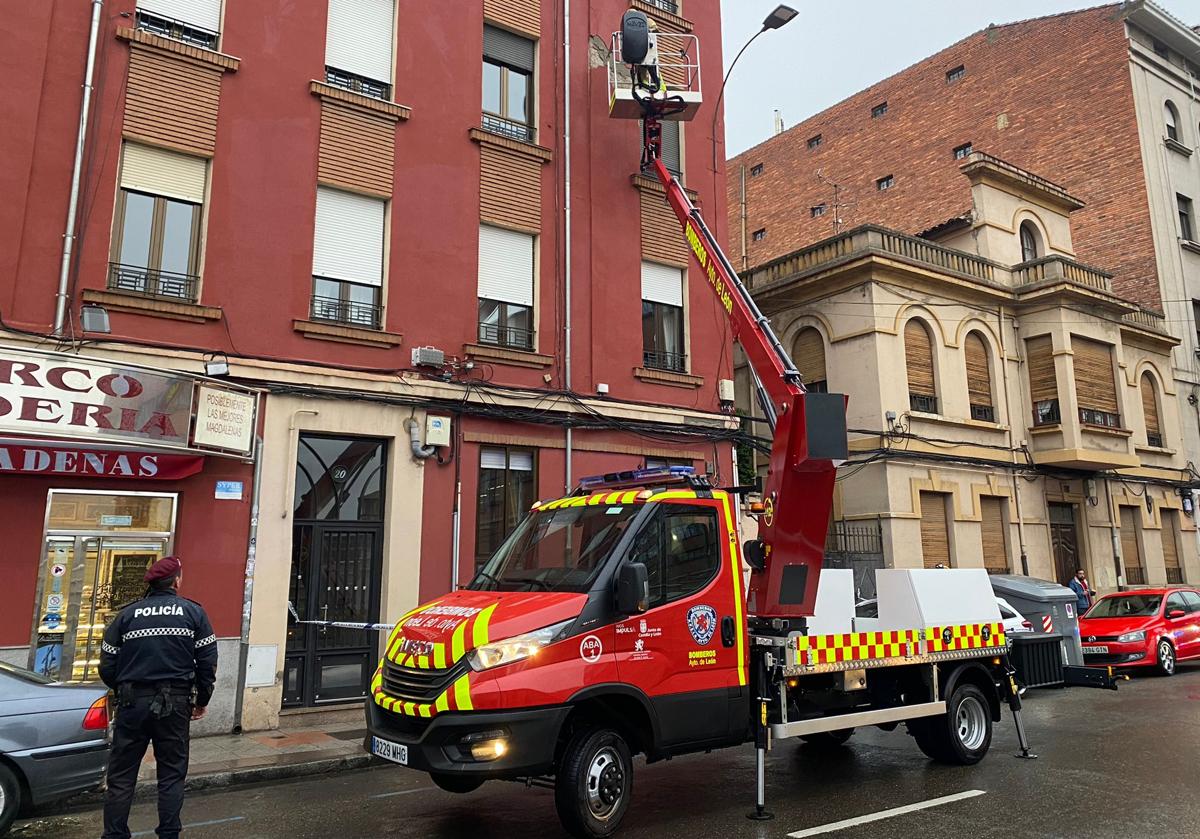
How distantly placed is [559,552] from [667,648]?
1109mm

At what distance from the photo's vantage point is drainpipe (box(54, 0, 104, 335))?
31.2ft

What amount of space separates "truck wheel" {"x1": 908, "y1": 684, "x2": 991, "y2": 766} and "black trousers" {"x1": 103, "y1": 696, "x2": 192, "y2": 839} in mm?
6182

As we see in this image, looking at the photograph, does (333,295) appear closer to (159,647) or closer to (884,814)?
(159,647)

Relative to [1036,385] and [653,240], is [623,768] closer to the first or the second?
[653,240]

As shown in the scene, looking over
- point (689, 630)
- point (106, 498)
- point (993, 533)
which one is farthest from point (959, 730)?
point (993, 533)

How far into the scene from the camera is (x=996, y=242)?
74.3ft

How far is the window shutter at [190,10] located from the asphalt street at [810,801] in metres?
9.49

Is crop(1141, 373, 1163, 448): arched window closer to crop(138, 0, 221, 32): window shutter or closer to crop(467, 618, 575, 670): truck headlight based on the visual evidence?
crop(467, 618, 575, 670): truck headlight

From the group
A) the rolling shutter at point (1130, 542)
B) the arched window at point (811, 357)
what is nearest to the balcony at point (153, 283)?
the arched window at point (811, 357)

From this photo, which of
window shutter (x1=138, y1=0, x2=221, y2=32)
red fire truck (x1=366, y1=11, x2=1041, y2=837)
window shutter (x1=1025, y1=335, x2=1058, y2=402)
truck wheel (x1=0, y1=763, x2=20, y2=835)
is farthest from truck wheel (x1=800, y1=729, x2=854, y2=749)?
window shutter (x1=1025, y1=335, x2=1058, y2=402)

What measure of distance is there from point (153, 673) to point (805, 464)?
516 centimetres

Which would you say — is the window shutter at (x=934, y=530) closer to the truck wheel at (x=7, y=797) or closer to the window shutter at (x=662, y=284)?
the window shutter at (x=662, y=284)

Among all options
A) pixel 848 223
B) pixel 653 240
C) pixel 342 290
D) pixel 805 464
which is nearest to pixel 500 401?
pixel 342 290

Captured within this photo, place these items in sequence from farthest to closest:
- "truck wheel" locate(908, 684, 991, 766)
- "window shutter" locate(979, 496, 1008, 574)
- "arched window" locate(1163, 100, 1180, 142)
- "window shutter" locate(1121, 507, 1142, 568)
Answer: "arched window" locate(1163, 100, 1180, 142) < "window shutter" locate(1121, 507, 1142, 568) < "window shutter" locate(979, 496, 1008, 574) < "truck wheel" locate(908, 684, 991, 766)
